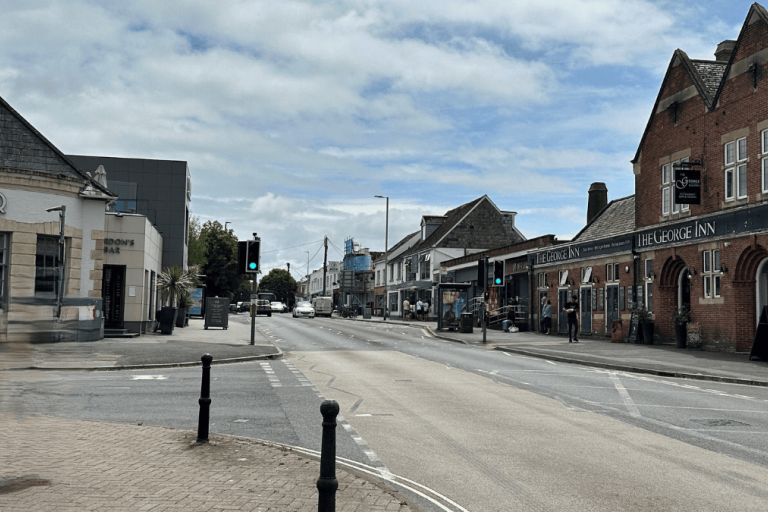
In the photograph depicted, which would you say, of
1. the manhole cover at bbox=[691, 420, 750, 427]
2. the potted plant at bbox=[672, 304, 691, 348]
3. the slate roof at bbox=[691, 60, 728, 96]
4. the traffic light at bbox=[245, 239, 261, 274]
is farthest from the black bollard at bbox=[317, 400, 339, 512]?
the slate roof at bbox=[691, 60, 728, 96]

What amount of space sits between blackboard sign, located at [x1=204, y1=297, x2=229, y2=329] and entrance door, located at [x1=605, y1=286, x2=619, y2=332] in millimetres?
18600

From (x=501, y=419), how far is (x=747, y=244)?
661 inches

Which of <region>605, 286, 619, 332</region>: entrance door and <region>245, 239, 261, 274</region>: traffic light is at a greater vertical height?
<region>245, 239, 261, 274</region>: traffic light

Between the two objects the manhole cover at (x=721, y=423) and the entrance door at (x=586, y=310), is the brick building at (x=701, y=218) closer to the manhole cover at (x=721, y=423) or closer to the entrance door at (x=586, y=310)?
the entrance door at (x=586, y=310)

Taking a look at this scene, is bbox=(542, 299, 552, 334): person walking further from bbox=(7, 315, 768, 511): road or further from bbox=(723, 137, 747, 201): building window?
bbox=(7, 315, 768, 511): road

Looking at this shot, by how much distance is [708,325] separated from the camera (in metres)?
26.2

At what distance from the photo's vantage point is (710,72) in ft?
96.6

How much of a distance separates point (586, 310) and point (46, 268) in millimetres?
33439

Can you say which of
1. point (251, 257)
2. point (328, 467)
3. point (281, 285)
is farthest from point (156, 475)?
point (281, 285)

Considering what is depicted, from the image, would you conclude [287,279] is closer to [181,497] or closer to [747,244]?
[747,244]

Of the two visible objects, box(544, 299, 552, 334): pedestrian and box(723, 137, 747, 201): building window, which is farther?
box(544, 299, 552, 334): pedestrian

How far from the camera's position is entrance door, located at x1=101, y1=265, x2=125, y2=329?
2958 cm

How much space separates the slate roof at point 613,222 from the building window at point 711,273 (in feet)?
20.9

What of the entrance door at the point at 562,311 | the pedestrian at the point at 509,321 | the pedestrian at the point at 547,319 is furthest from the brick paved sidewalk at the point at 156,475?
the pedestrian at the point at 509,321
